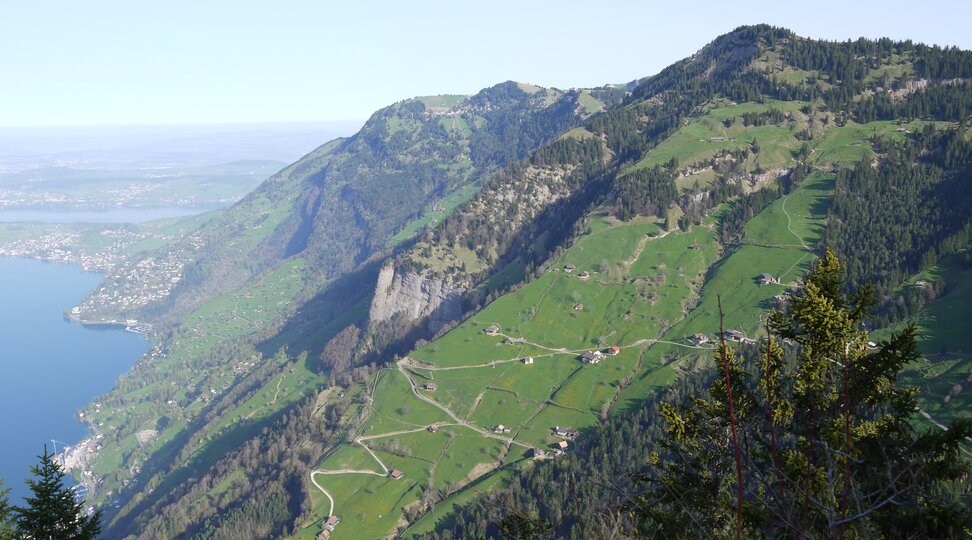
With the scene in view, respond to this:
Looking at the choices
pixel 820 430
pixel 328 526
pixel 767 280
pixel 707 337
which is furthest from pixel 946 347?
pixel 328 526

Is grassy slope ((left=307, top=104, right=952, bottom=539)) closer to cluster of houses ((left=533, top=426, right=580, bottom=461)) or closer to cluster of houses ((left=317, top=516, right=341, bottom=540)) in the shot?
cluster of houses ((left=317, top=516, right=341, bottom=540))

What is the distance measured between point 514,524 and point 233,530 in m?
130

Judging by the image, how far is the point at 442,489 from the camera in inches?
4528

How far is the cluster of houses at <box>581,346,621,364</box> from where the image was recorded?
141m

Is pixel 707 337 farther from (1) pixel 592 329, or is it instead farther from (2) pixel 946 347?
(2) pixel 946 347

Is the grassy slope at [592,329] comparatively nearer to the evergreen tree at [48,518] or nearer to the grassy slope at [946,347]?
the grassy slope at [946,347]

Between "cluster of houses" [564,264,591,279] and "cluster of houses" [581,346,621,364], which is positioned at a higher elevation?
"cluster of houses" [564,264,591,279]

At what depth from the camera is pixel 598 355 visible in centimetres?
14188

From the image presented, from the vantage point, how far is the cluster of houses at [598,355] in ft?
Result: 463

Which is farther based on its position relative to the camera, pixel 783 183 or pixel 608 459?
pixel 783 183

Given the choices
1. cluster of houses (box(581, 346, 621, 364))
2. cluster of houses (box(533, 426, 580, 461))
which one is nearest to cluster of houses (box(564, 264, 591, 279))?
cluster of houses (box(581, 346, 621, 364))

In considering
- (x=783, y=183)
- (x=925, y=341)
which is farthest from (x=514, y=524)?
(x=783, y=183)

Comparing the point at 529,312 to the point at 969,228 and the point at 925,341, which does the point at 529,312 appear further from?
the point at 969,228

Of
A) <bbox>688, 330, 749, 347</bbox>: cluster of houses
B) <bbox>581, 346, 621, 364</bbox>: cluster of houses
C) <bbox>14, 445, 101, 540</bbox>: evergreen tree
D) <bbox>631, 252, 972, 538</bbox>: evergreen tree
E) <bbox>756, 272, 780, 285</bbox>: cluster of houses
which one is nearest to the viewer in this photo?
<bbox>631, 252, 972, 538</bbox>: evergreen tree
